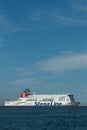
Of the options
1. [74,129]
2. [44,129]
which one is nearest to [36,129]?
[44,129]

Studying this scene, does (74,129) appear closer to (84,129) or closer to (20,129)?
(84,129)

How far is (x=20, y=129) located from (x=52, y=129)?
15.1 feet

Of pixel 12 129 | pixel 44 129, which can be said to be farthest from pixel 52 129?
pixel 12 129

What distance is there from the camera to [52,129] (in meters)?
64.8

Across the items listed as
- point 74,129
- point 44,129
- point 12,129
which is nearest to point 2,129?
point 12,129

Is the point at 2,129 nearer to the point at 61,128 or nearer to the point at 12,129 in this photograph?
the point at 12,129

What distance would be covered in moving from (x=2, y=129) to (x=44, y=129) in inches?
235

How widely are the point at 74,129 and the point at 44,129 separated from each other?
4.31 meters

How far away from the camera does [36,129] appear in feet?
211

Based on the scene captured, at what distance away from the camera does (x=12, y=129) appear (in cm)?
6400

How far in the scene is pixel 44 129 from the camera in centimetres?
6419

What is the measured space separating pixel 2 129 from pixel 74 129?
10228mm

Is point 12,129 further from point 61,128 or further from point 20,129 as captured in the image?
point 61,128

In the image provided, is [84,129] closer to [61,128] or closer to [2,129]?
[61,128]
